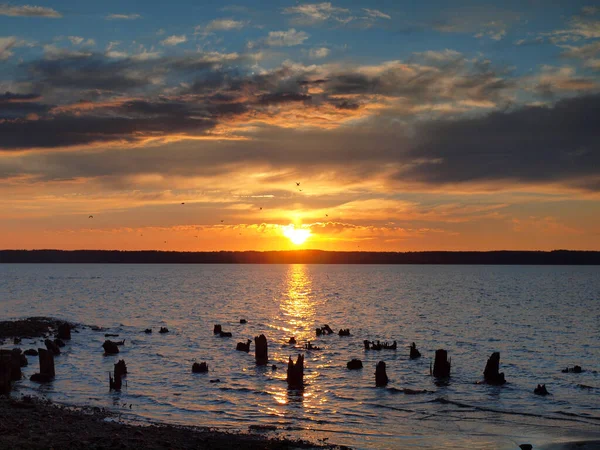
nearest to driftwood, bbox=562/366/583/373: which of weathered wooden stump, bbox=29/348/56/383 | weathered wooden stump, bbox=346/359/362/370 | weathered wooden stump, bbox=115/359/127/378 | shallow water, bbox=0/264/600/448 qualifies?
shallow water, bbox=0/264/600/448

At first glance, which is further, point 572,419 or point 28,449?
point 572,419

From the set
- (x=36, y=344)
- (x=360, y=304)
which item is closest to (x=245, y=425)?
(x=36, y=344)

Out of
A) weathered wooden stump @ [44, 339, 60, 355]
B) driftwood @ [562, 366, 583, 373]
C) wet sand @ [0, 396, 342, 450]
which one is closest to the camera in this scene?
wet sand @ [0, 396, 342, 450]

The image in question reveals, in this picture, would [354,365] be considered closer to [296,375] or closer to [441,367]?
[441,367]

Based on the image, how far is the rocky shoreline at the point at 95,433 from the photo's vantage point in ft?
63.8

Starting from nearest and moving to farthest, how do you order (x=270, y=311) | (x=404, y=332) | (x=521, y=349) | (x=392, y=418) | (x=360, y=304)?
1. (x=392, y=418)
2. (x=521, y=349)
3. (x=404, y=332)
4. (x=270, y=311)
5. (x=360, y=304)

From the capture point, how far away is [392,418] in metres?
27.8

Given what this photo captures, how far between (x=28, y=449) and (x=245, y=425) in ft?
32.7

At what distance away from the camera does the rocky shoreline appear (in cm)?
1944

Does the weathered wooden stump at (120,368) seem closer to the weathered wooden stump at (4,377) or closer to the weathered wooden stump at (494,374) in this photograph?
the weathered wooden stump at (4,377)

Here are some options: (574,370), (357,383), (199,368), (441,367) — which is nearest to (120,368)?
(199,368)

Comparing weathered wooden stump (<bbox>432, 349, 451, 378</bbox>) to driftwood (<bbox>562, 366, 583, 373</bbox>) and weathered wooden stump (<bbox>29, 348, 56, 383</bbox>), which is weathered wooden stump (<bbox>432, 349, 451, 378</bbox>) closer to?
driftwood (<bbox>562, 366, 583, 373</bbox>)

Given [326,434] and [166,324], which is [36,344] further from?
[326,434]

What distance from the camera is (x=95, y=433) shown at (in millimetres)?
21156
